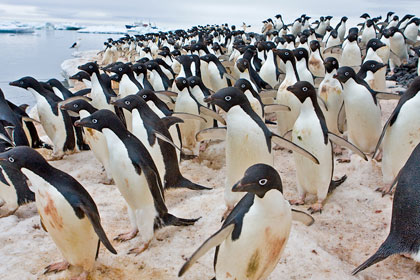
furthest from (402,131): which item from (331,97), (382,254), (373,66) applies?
(373,66)

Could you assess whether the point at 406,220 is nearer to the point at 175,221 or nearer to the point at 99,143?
the point at 175,221

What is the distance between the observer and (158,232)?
3.23 metres

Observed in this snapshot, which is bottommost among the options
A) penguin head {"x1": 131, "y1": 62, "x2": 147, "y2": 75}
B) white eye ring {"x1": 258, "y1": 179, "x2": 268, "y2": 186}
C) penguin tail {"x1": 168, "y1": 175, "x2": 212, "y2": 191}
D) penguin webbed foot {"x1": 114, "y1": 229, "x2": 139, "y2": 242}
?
penguin webbed foot {"x1": 114, "y1": 229, "x2": 139, "y2": 242}

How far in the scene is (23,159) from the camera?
2.54m

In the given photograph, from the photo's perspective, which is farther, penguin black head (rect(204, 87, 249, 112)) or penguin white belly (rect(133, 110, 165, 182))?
penguin white belly (rect(133, 110, 165, 182))

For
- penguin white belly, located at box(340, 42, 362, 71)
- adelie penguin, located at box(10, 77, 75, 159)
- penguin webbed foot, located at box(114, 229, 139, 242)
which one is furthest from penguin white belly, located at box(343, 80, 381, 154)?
adelie penguin, located at box(10, 77, 75, 159)

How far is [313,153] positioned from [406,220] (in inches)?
41.1

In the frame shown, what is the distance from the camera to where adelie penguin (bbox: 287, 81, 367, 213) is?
3461 mm

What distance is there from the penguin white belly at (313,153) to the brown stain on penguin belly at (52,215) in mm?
1969

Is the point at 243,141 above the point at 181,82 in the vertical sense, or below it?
below

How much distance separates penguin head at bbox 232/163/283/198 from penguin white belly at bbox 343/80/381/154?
2426 millimetres

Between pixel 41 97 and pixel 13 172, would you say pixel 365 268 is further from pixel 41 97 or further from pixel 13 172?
pixel 41 97

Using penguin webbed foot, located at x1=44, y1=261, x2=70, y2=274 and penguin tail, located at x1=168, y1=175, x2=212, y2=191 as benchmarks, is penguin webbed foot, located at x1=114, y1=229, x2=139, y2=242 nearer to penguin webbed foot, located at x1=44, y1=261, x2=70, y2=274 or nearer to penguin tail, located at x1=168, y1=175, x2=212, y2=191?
penguin webbed foot, located at x1=44, y1=261, x2=70, y2=274

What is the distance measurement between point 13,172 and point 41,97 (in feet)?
5.92
